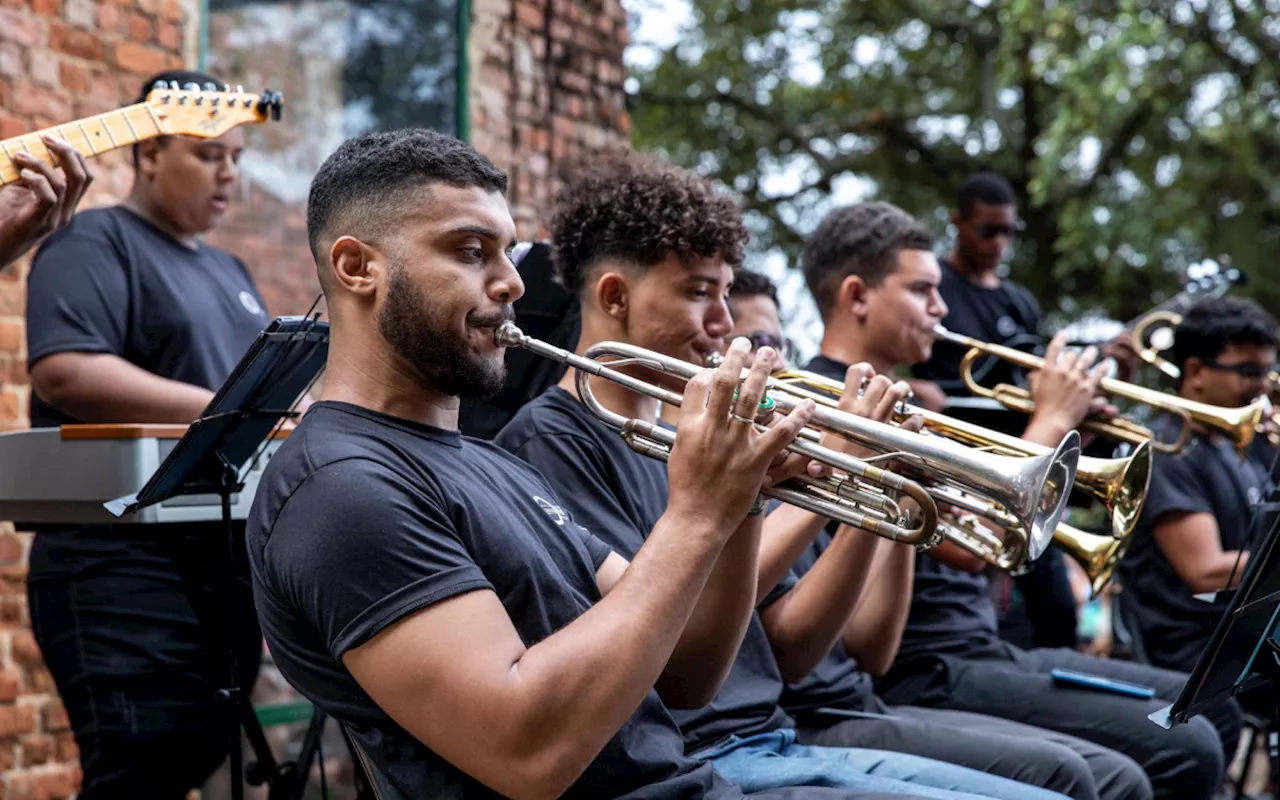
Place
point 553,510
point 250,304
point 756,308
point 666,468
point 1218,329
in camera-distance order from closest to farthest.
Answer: point 553,510, point 666,468, point 250,304, point 756,308, point 1218,329

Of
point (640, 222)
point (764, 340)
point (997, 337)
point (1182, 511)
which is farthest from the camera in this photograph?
point (997, 337)

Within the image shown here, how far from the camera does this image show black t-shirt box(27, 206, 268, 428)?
3.47m

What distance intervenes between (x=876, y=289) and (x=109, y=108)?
272 cm

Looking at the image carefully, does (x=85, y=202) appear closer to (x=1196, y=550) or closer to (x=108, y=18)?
(x=108, y=18)

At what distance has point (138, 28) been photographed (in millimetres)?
4879

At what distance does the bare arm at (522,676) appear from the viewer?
6.19 ft

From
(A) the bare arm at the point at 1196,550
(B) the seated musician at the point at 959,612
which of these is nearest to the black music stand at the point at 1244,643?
(B) the seated musician at the point at 959,612

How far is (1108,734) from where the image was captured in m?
4.18

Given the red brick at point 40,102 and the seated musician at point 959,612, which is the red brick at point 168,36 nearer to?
the red brick at point 40,102

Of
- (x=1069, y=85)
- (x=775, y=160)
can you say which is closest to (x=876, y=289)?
(x=1069, y=85)

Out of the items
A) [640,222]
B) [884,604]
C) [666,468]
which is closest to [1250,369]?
[884,604]

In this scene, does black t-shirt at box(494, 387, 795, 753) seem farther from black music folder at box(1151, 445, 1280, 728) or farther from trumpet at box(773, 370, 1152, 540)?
black music folder at box(1151, 445, 1280, 728)

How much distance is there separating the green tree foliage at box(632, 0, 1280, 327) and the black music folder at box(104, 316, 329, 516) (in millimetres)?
7570

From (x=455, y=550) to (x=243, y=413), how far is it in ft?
3.46
